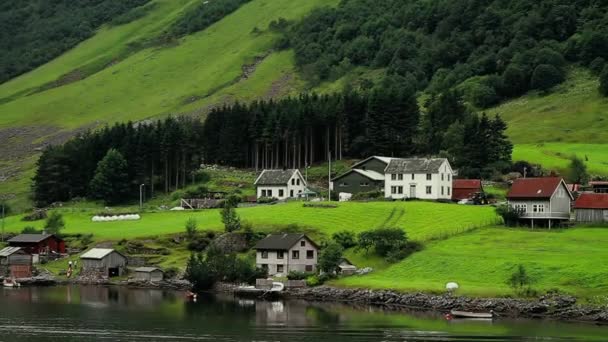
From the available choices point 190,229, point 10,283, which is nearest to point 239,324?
point 190,229

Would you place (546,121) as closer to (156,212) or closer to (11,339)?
(156,212)

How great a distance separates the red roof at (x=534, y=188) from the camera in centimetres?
10675

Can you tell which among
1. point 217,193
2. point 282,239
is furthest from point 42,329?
point 217,193

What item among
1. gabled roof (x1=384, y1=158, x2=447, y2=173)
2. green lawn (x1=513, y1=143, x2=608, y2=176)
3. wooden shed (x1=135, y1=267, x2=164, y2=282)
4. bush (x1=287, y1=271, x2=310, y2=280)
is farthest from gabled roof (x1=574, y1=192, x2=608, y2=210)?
wooden shed (x1=135, y1=267, x2=164, y2=282)

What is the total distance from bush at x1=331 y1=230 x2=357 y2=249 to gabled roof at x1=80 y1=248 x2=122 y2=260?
27487 mm

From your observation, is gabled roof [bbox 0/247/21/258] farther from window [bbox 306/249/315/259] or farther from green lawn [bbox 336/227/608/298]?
green lawn [bbox 336/227/608/298]

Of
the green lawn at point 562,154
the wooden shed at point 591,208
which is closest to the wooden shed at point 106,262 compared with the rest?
the wooden shed at point 591,208

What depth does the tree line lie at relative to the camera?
155000 mm

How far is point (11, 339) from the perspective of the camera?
225 ft

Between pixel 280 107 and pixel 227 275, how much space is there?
70.1 meters

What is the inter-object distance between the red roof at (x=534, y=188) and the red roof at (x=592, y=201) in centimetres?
323

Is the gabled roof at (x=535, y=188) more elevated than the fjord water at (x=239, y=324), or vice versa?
the gabled roof at (x=535, y=188)

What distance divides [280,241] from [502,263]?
27009 mm

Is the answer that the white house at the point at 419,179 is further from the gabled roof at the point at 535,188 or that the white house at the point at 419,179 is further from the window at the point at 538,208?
the window at the point at 538,208
